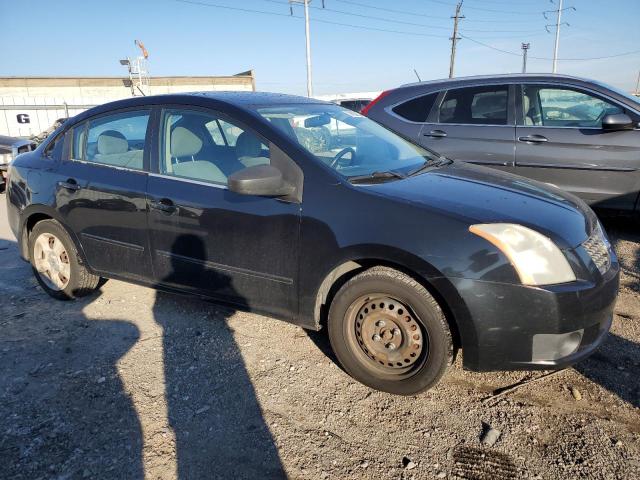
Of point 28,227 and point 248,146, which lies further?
point 28,227

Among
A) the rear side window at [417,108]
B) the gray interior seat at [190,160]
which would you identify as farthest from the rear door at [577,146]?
the gray interior seat at [190,160]

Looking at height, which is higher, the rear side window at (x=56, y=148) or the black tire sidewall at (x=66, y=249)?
the rear side window at (x=56, y=148)

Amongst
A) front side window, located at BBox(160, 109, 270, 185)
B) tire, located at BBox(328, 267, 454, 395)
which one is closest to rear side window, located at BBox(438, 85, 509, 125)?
front side window, located at BBox(160, 109, 270, 185)

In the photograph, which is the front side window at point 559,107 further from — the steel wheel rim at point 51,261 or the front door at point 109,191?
the steel wheel rim at point 51,261

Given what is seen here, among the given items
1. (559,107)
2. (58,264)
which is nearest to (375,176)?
(58,264)

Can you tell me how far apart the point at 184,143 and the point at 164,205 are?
492 millimetres

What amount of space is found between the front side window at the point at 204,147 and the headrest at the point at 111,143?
1.51 ft

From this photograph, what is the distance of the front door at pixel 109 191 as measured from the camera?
128 inches

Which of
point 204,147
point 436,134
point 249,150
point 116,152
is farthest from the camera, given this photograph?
point 436,134

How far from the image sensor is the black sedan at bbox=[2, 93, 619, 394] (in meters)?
2.26

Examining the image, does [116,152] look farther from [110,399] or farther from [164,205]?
[110,399]

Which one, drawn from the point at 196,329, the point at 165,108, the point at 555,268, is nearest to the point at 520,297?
the point at 555,268

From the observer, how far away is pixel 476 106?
17.1 ft

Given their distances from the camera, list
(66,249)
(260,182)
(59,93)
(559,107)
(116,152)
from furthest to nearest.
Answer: (59,93) < (559,107) < (66,249) < (116,152) < (260,182)
